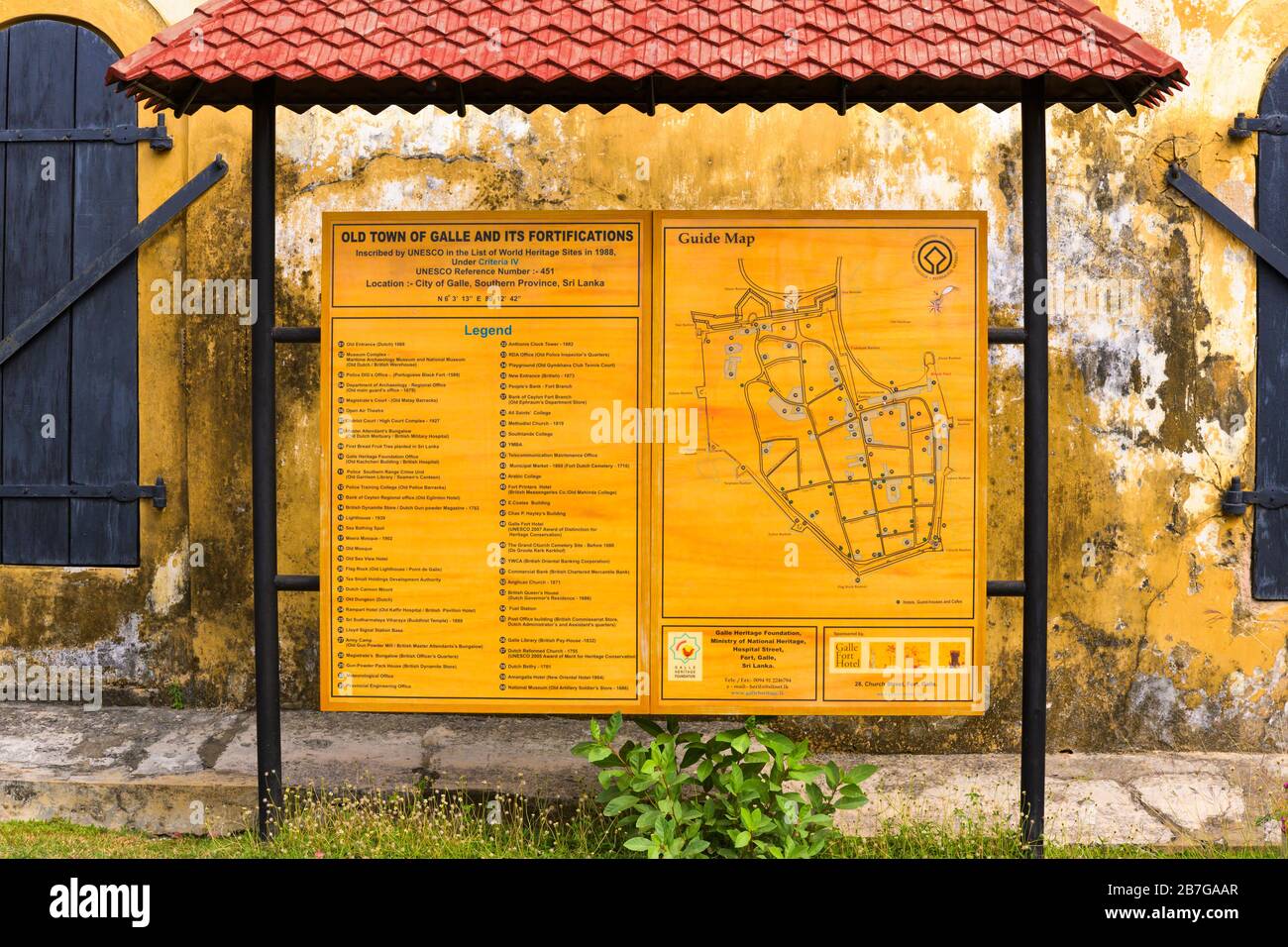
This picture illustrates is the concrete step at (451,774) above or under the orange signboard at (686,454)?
under

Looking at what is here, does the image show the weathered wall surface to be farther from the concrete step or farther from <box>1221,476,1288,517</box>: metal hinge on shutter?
the concrete step

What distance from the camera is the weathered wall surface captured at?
18.1 feet

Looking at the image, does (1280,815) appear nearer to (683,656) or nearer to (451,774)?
(683,656)

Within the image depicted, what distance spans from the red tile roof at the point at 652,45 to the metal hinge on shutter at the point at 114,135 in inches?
76.3

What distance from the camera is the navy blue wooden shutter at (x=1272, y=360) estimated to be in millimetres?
5523

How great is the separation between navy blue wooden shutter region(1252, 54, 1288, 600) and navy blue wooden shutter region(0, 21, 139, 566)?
611 centimetres

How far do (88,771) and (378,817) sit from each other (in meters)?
1.67

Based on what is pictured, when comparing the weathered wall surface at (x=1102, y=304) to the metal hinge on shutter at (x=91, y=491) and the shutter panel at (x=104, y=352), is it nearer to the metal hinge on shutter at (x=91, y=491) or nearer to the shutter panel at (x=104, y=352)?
the shutter panel at (x=104, y=352)

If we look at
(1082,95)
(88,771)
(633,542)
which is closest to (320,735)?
(88,771)

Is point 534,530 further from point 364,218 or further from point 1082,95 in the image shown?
point 1082,95

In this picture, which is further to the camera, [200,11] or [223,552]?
[223,552]

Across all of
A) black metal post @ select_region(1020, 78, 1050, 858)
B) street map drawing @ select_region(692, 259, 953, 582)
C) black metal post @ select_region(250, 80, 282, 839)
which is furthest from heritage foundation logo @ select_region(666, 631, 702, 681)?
black metal post @ select_region(250, 80, 282, 839)

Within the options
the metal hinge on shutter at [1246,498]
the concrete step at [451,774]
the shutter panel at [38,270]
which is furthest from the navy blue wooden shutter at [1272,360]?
the shutter panel at [38,270]

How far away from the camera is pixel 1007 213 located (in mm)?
5535
